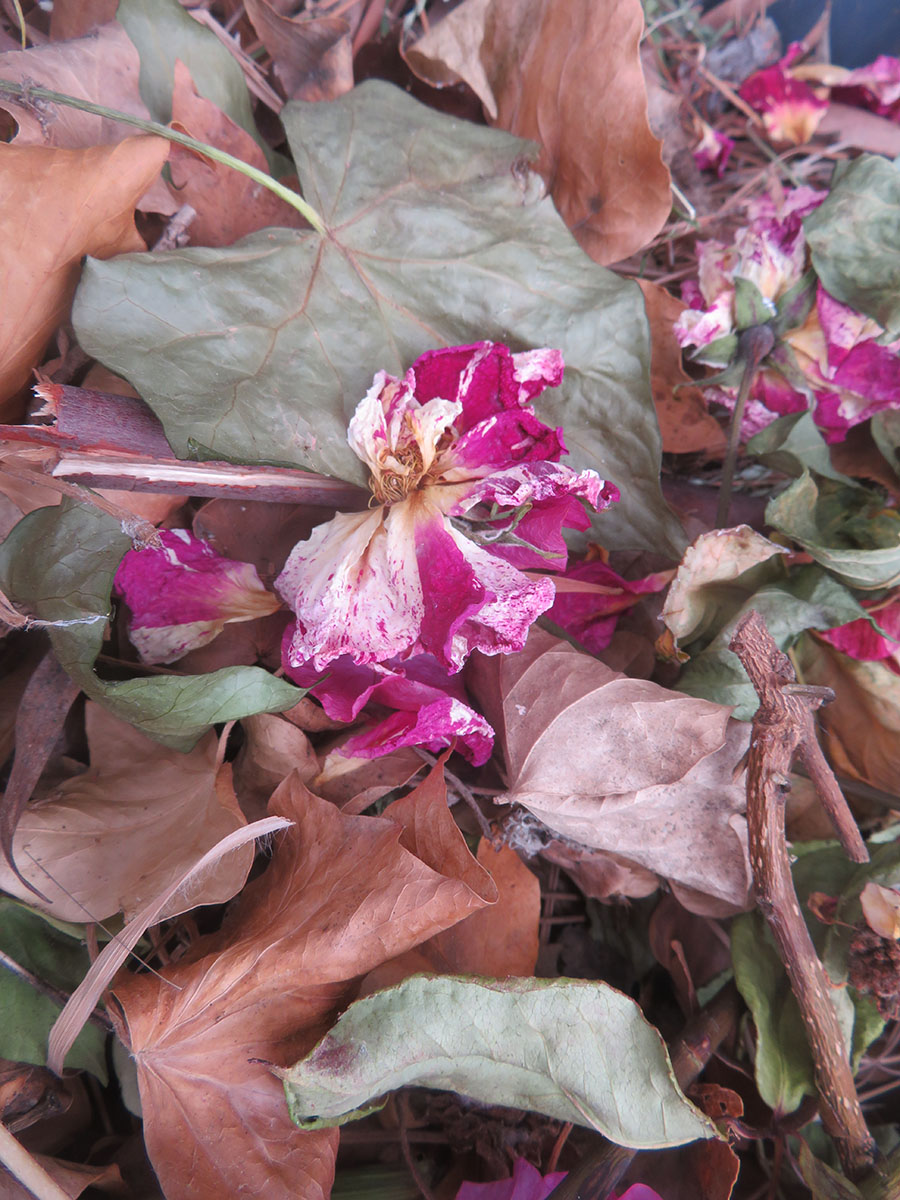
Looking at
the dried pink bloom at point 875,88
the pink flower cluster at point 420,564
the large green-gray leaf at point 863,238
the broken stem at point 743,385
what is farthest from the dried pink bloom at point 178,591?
the dried pink bloom at point 875,88

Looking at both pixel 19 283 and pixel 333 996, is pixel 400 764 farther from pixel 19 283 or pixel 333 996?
pixel 19 283

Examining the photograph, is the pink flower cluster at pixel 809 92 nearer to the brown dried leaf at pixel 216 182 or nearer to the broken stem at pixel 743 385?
the broken stem at pixel 743 385

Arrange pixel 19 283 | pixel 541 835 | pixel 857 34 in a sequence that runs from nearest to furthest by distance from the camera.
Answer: pixel 19 283 → pixel 541 835 → pixel 857 34

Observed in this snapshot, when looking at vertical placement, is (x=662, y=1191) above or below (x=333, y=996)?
below

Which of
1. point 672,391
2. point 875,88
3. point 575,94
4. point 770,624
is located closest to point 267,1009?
point 770,624

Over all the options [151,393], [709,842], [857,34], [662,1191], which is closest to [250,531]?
[151,393]

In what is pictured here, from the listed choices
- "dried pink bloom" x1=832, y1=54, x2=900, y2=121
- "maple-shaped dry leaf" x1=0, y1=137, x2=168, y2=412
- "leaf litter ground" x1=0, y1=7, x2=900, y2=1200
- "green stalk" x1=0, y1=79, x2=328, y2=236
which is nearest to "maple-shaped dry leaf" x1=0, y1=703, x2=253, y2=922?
"leaf litter ground" x1=0, y1=7, x2=900, y2=1200

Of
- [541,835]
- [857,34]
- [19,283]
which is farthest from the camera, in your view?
[857,34]
